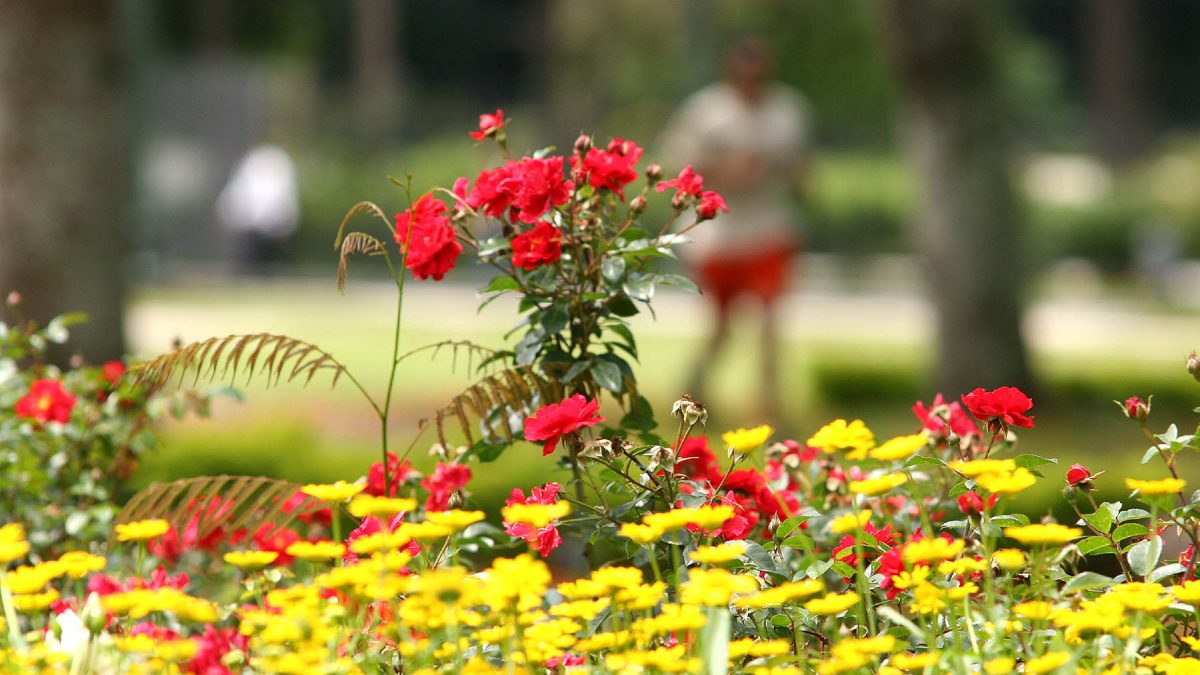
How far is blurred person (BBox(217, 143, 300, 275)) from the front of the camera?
57.4 ft

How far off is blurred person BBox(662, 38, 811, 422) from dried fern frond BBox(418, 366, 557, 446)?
4.29 meters

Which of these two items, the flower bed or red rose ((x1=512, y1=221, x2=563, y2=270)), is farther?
red rose ((x1=512, y1=221, x2=563, y2=270))

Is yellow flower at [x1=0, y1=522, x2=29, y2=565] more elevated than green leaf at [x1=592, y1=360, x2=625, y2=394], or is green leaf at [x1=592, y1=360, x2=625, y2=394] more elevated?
green leaf at [x1=592, y1=360, x2=625, y2=394]

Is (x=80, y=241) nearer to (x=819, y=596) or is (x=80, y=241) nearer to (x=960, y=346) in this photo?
(x=819, y=596)

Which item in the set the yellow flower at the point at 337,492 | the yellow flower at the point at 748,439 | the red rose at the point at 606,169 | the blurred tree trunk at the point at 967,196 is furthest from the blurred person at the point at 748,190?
the yellow flower at the point at 337,492

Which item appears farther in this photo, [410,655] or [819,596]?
[819,596]

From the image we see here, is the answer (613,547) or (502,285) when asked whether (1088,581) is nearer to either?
(613,547)

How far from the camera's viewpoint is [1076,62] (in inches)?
1345

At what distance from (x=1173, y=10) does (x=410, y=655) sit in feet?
114

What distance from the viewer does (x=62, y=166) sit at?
4980 millimetres

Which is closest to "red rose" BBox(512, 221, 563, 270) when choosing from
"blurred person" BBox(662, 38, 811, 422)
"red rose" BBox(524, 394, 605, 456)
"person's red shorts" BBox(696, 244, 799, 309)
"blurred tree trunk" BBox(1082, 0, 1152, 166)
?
"red rose" BBox(524, 394, 605, 456)

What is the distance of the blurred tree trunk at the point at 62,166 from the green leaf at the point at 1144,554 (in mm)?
3551

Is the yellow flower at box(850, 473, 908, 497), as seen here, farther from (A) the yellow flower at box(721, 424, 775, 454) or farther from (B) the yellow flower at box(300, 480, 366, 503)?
(B) the yellow flower at box(300, 480, 366, 503)

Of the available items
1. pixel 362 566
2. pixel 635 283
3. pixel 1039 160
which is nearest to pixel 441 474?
pixel 635 283
